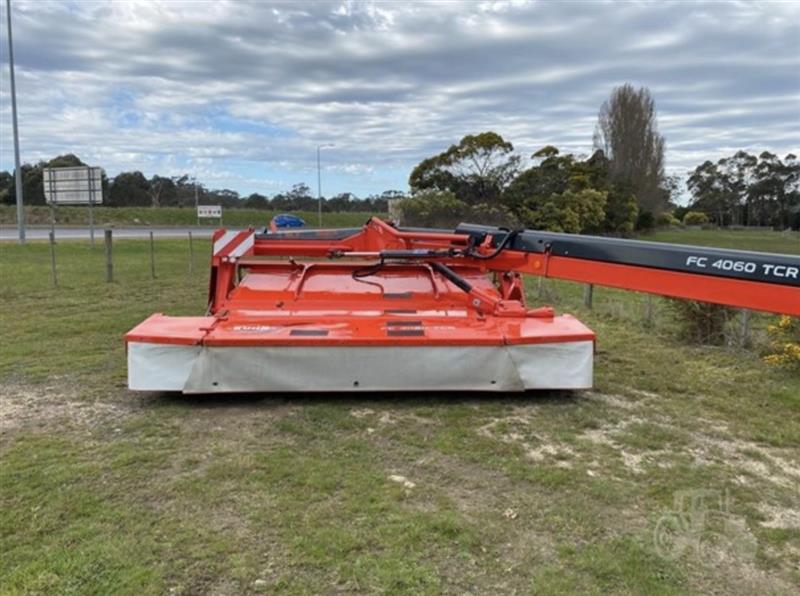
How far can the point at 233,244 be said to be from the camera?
20.2 feet

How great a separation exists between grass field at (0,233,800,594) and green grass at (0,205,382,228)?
4818 cm

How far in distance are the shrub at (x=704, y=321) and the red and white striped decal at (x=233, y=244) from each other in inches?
195

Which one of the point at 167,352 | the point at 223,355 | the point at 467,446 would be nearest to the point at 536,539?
the point at 467,446

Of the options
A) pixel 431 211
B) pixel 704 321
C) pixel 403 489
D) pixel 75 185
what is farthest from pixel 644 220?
pixel 403 489

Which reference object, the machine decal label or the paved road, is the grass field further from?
the paved road

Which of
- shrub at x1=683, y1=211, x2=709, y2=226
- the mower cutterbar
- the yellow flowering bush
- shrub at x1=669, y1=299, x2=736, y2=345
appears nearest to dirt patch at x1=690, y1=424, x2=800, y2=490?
A: the mower cutterbar

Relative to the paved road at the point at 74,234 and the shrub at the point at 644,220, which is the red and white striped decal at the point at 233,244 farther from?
the shrub at the point at 644,220

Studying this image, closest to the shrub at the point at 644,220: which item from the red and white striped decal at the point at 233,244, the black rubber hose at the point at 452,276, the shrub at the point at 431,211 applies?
the shrub at the point at 431,211

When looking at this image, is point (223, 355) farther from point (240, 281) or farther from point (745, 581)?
point (745, 581)

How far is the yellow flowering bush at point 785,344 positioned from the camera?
6.64 meters

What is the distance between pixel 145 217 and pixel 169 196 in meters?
20.4

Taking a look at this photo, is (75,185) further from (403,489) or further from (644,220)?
(644,220)

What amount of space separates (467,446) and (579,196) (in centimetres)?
3304

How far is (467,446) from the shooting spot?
4441mm
